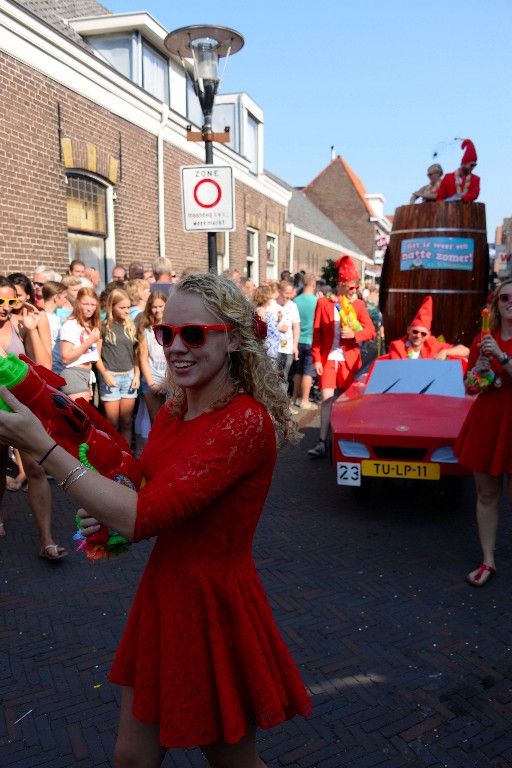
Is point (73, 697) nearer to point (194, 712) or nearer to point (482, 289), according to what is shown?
point (194, 712)

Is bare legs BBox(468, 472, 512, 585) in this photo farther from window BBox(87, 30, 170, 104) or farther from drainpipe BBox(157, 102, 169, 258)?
window BBox(87, 30, 170, 104)

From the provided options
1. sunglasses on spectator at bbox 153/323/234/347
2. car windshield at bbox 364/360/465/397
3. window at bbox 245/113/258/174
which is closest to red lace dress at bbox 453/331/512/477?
car windshield at bbox 364/360/465/397

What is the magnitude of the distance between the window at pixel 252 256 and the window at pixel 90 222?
9.27m

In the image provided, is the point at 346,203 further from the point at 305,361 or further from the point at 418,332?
the point at 418,332

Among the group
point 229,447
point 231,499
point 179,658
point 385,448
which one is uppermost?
point 229,447

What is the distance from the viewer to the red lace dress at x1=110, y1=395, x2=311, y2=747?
1541mm

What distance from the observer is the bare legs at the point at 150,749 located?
1.64 meters

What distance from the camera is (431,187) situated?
333 inches

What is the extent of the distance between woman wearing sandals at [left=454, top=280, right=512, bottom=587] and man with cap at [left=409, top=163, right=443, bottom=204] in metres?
4.99

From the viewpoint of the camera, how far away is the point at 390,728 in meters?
2.52

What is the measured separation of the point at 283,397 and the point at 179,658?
0.75 m

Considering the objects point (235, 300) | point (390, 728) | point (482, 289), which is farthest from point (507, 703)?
point (482, 289)

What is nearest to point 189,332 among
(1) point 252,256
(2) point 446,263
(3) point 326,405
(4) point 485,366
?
(4) point 485,366

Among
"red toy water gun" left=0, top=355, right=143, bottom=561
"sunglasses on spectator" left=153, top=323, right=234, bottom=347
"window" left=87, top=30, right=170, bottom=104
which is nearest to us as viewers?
"red toy water gun" left=0, top=355, right=143, bottom=561
